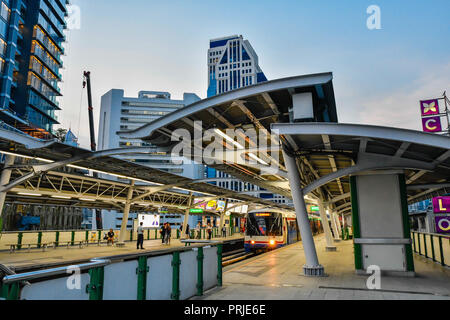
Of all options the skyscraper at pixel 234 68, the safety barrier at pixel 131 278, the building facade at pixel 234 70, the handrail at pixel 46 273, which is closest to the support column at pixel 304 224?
the safety barrier at pixel 131 278

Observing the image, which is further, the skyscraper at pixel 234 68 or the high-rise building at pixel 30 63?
the skyscraper at pixel 234 68

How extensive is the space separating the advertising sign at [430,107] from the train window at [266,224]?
38.4 feet

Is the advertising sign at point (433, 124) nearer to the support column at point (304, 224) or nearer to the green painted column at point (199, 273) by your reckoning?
the support column at point (304, 224)

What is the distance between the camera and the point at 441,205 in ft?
62.4

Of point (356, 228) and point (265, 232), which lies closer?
point (356, 228)

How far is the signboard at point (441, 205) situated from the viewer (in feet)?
61.5

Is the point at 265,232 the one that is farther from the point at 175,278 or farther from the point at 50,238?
the point at 175,278

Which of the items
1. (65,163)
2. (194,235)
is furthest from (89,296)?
(194,235)

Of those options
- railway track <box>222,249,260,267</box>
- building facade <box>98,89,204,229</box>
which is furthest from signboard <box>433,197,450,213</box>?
building facade <box>98,89,204,229</box>

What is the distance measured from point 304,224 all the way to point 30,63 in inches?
2421

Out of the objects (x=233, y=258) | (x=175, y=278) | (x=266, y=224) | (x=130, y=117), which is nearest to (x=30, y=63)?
(x=130, y=117)

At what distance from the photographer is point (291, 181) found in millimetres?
11203

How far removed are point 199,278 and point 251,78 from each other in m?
157
